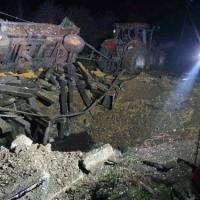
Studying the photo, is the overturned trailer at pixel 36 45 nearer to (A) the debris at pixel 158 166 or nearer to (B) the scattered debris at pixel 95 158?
(B) the scattered debris at pixel 95 158

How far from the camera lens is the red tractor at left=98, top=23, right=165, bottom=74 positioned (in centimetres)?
1617

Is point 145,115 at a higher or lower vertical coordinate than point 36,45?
lower

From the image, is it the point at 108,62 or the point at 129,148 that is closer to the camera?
the point at 129,148

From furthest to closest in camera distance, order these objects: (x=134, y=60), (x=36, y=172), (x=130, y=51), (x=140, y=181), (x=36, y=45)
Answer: (x=130, y=51) < (x=134, y=60) < (x=36, y=45) < (x=140, y=181) < (x=36, y=172)

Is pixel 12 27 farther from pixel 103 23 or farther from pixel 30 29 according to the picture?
pixel 103 23

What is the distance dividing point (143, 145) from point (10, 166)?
4791mm

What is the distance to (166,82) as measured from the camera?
14.0 metres

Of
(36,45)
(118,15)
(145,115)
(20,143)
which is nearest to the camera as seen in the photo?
(20,143)

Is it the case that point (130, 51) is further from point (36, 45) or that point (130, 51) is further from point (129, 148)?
point (129, 148)

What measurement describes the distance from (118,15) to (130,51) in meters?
13.8

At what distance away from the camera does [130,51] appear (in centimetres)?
1619

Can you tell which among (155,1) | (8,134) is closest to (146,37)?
(8,134)

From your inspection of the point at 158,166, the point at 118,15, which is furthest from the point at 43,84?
the point at 118,15

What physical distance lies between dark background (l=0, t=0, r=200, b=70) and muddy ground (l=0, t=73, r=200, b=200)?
6.85m
